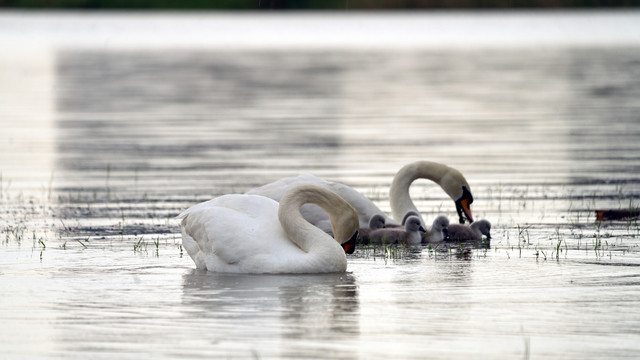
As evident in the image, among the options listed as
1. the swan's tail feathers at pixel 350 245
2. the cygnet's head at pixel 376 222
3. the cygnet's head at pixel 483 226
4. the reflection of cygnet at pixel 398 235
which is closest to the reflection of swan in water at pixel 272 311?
the swan's tail feathers at pixel 350 245

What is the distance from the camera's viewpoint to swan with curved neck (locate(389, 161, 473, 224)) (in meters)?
12.6

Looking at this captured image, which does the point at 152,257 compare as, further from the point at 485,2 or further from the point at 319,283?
the point at 485,2

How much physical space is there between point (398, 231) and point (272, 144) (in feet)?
30.9

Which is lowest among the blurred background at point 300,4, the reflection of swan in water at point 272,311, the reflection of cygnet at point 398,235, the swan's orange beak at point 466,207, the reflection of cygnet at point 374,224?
the reflection of swan in water at point 272,311

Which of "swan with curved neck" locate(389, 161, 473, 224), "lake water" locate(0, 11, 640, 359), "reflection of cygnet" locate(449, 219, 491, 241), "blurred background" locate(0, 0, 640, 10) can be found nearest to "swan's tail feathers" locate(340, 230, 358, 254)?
"lake water" locate(0, 11, 640, 359)

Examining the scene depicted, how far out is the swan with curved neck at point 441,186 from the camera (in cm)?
1261

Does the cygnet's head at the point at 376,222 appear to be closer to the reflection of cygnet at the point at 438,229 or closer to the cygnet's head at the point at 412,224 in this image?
the cygnet's head at the point at 412,224

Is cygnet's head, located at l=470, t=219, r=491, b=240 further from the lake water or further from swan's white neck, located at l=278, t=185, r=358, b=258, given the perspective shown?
swan's white neck, located at l=278, t=185, r=358, b=258

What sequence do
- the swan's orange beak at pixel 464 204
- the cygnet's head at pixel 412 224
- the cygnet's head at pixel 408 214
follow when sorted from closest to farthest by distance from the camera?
the cygnet's head at pixel 412 224 → the cygnet's head at pixel 408 214 → the swan's orange beak at pixel 464 204

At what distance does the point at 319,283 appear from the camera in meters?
9.64

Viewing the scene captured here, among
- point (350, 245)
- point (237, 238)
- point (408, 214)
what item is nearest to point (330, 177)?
point (408, 214)

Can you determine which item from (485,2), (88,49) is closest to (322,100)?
(88,49)

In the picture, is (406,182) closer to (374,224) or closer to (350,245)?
(374,224)

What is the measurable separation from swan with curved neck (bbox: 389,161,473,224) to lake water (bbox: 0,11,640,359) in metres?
0.47
